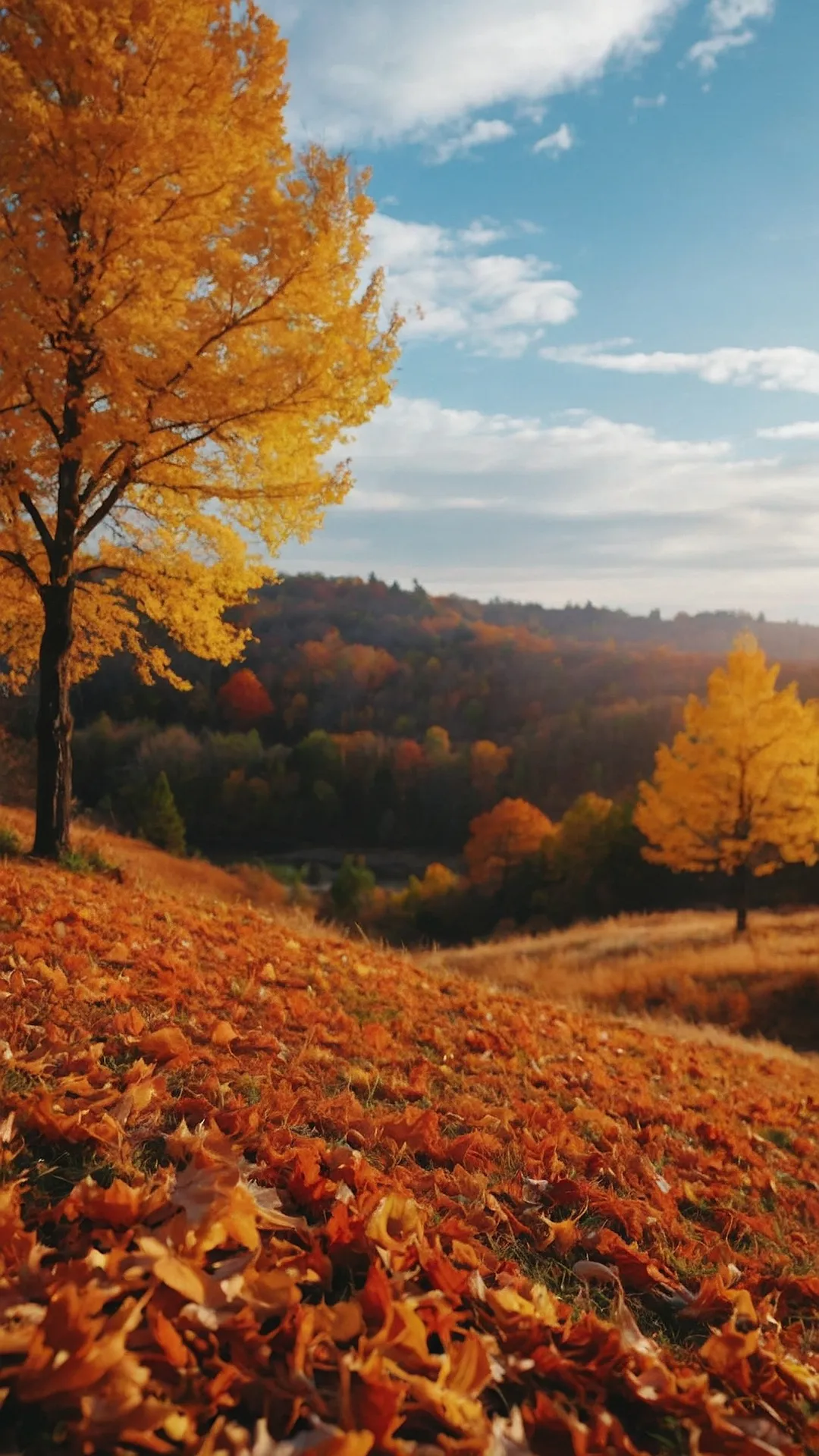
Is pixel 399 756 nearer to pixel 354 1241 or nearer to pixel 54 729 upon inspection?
pixel 54 729

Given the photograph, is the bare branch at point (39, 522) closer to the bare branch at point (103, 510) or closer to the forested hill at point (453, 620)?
the bare branch at point (103, 510)

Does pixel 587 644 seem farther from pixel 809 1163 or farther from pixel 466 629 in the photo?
pixel 809 1163

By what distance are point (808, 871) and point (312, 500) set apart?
39.9 metres

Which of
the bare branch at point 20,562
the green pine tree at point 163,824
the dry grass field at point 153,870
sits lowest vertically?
the green pine tree at point 163,824

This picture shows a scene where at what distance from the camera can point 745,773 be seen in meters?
22.1

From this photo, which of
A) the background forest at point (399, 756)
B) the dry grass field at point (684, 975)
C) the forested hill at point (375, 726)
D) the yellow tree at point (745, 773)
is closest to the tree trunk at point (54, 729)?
the dry grass field at point (684, 975)

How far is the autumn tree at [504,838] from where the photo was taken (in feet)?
197

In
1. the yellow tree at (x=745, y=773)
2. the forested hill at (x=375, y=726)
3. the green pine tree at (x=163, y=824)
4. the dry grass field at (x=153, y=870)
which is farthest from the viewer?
the forested hill at (x=375, y=726)

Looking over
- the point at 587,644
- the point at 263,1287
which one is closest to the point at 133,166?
the point at 263,1287

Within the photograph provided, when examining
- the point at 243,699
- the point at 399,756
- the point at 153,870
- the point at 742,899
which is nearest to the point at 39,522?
the point at 153,870

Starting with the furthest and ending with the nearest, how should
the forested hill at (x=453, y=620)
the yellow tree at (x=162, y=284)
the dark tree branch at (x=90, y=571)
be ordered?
the forested hill at (x=453, y=620) < the dark tree branch at (x=90, y=571) < the yellow tree at (x=162, y=284)

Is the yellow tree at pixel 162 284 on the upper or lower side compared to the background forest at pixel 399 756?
upper

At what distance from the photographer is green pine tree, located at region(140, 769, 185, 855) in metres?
43.2

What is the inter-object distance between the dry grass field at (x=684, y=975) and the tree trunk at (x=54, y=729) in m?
6.26
